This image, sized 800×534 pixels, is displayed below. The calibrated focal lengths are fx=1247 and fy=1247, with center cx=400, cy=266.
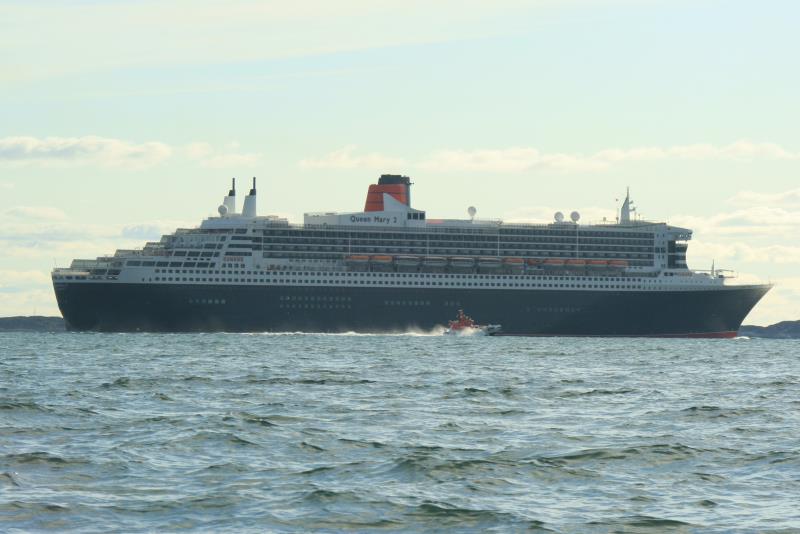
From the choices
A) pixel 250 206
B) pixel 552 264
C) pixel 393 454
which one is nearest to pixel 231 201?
pixel 250 206

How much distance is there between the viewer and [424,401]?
37156mm

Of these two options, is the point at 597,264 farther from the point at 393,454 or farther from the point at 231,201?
the point at 393,454

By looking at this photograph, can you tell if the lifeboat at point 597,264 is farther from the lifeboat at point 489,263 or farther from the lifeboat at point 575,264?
the lifeboat at point 489,263

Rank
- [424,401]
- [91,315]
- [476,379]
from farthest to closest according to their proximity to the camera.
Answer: [91,315], [476,379], [424,401]

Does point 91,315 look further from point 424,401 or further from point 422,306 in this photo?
point 424,401

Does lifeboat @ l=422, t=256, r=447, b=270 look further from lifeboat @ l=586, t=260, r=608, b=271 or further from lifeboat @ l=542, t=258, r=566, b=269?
lifeboat @ l=586, t=260, r=608, b=271

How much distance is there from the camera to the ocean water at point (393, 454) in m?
19.8

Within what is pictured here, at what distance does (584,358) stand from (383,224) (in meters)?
58.6

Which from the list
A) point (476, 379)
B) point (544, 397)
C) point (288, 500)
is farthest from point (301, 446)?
point (476, 379)

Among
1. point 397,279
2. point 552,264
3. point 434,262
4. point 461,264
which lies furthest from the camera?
point 552,264

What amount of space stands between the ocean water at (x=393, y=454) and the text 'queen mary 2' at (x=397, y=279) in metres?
67.0

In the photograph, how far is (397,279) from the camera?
120250 mm

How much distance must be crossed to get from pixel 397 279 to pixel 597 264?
2164 centimetres

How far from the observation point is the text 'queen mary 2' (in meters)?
114
